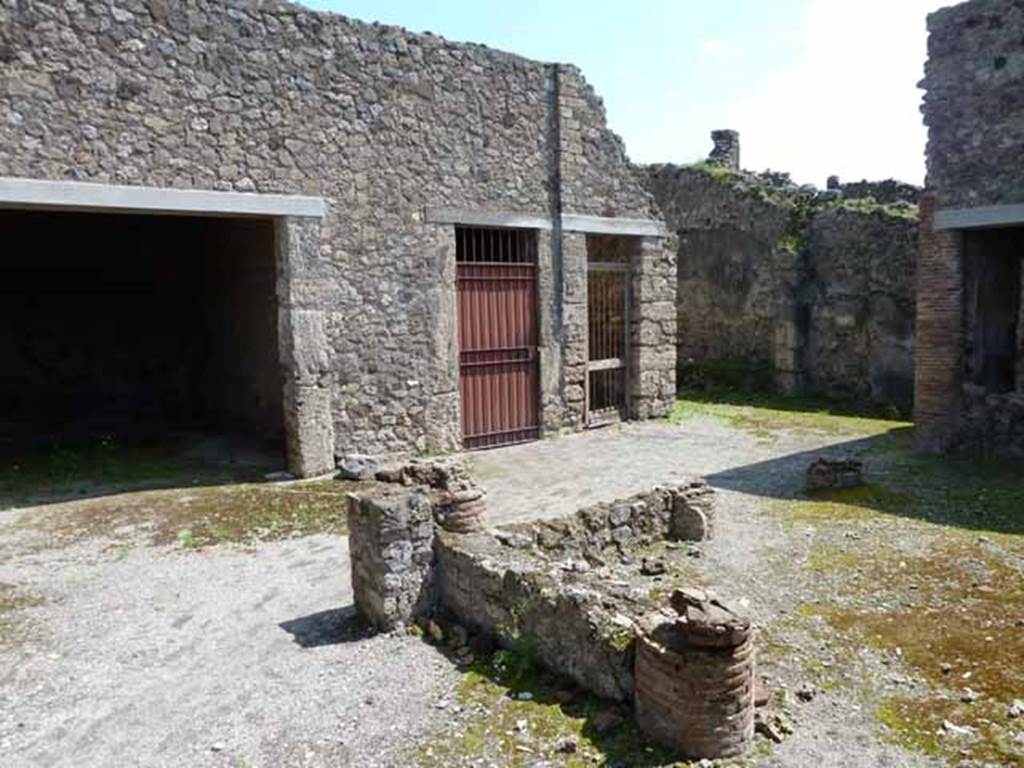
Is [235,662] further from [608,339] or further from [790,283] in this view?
[790,283]

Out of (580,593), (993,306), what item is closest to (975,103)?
(993,306)

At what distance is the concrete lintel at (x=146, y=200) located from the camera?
767 centimetres

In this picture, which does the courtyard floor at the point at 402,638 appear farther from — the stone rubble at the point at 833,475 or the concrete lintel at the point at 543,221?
the concrete lintel at the point at 543,221

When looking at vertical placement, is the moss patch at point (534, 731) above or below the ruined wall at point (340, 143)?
below

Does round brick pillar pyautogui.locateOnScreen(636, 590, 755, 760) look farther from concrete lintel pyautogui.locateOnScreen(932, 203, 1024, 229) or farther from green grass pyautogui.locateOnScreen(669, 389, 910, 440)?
green grass pyautogui.locateOnScreen(669, 389, 910, 440)

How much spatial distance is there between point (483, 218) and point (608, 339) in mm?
3356

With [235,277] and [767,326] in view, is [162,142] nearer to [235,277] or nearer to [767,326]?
[235,277]

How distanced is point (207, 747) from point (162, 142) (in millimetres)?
6543

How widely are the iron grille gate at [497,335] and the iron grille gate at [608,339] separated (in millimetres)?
1511

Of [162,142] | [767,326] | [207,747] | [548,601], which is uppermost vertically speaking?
[162,142]

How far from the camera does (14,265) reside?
522 inches

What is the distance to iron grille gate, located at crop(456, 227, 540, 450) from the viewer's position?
11.1 m


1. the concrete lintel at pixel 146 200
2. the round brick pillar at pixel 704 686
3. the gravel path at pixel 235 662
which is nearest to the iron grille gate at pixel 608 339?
the gravel path at pixel 235 662

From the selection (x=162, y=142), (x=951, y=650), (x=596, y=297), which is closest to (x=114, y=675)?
(x=951, y=650)
